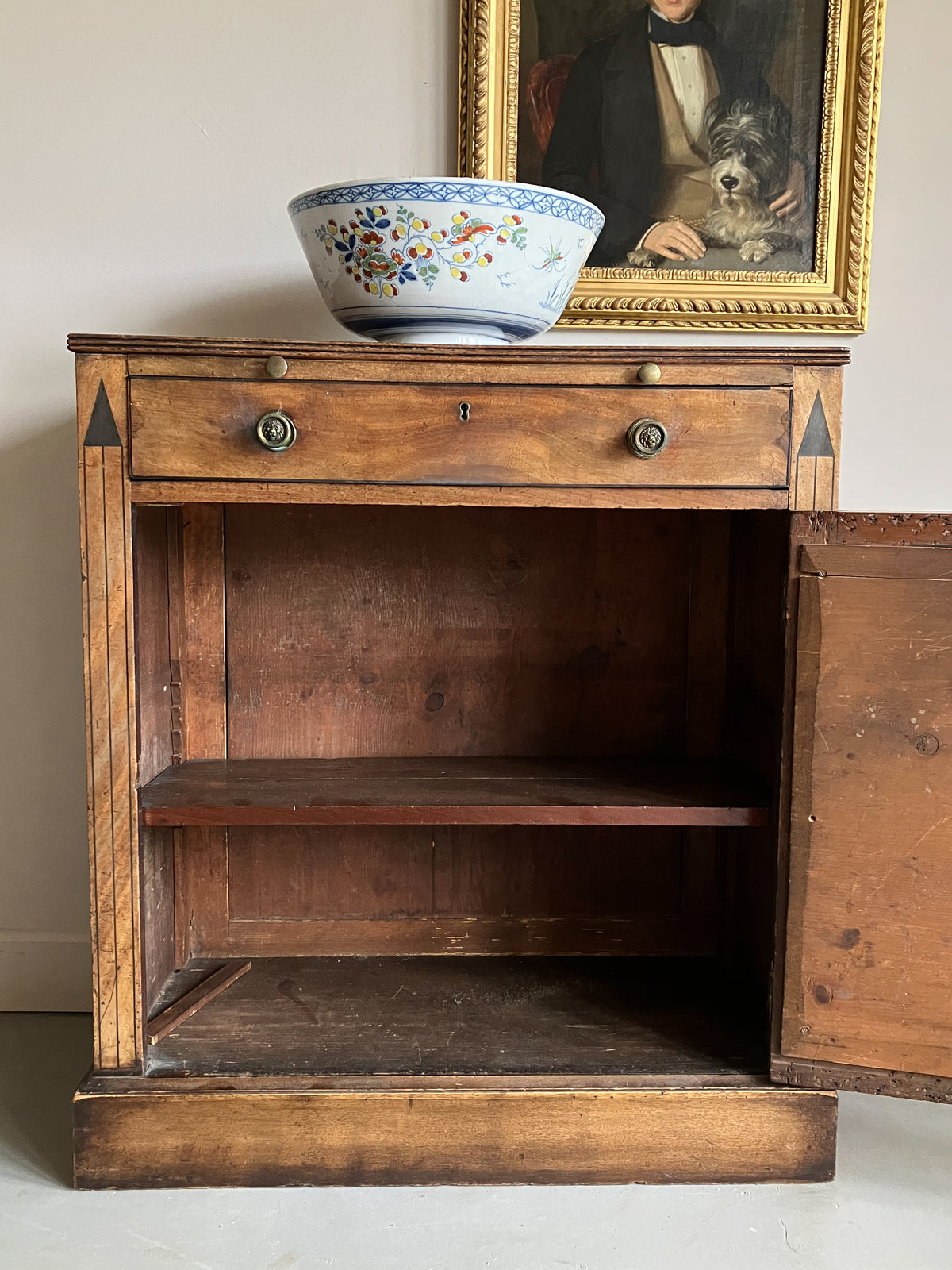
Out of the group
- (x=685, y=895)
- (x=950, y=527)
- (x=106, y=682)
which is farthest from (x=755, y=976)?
(x=106, y=682)

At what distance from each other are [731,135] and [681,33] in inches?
7.2

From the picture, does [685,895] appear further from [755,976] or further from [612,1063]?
[612,1063]

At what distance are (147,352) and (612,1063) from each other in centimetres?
111

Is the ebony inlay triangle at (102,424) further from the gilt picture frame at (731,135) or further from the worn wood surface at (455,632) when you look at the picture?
the gilt picture frame at (731,135)

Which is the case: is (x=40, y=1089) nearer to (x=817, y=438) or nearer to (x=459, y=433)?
(x=459, y=433)

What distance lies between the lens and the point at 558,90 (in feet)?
5.49

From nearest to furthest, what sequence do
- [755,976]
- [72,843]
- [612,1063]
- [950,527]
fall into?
[950,527] < [612,1063] < [755,976] < [72,843]

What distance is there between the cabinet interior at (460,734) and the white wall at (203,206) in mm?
310

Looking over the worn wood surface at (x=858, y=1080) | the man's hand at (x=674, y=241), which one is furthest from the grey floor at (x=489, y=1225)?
the man's hand at (x=674, y=241)

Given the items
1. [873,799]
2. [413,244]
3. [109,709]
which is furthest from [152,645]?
[873,799]

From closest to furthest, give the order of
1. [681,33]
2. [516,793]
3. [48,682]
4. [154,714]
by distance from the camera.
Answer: [516,793]
[154,714]
[681,33]
[48,682]

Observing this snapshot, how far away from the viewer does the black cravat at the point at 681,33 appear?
1.67 meters

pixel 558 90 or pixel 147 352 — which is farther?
pixel 558 90

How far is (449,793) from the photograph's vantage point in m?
1.47
